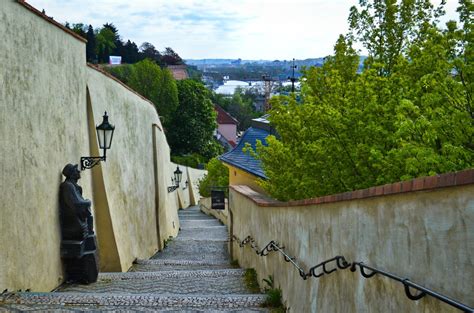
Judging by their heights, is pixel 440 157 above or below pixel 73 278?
above

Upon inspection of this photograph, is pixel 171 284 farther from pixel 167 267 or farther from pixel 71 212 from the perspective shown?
pixel 167 267

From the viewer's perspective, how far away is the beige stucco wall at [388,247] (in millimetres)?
2934

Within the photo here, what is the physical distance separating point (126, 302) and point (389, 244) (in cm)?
442

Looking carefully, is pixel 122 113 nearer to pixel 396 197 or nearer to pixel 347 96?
pixel 347 96

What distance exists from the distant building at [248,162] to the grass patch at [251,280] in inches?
191

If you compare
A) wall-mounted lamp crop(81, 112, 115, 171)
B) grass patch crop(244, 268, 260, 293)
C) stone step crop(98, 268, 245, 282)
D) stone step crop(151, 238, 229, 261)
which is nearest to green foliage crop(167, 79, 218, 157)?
stone step crop(151, 238, 229, 261)

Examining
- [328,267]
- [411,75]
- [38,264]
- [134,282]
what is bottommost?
[134,282]

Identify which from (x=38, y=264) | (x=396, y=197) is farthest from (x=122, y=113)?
(x=396, y=197)

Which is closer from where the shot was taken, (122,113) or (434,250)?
(434,250)

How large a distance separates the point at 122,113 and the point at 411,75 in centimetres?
923

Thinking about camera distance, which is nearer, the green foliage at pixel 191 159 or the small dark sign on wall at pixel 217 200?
the small dark sign on wall at pixel 217 200

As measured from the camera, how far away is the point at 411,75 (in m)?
7.97

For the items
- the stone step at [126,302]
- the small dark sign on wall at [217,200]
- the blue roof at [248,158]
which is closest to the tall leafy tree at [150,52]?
the small dark sign on wall at [217,200]

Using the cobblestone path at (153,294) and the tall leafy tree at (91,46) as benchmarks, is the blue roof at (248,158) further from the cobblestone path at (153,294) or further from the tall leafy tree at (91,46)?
the tall leafy tree at (91,46)
